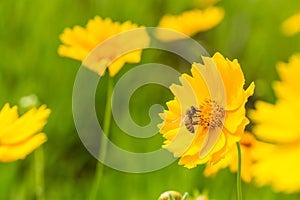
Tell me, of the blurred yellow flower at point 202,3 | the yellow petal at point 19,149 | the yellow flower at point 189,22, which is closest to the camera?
the yellow petal at point 19,149

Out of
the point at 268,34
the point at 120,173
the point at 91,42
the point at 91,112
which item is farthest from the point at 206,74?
the point at 268,34

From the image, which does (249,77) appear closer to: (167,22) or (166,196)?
(167,22)

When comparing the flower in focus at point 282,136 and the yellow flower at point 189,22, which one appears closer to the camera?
the flower in focus at point 282,136

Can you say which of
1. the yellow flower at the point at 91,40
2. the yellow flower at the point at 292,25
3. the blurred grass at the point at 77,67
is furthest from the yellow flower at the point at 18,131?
the yellow flower at the point at 292,25

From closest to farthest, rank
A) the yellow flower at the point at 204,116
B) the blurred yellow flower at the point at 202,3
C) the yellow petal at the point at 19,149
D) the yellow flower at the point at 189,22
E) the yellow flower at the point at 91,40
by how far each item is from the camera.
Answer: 1. the yellow flower at the point at 204,116
2. the yellow petal at the point at 19,149
3. the yellow flower at the point at 91,40
4. the yellow flower at the point at 189,22
5. the blurred yellow flower at the point at 202,3

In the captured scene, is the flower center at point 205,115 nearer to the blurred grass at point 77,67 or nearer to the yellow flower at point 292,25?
the blurred grass at point 77,67
